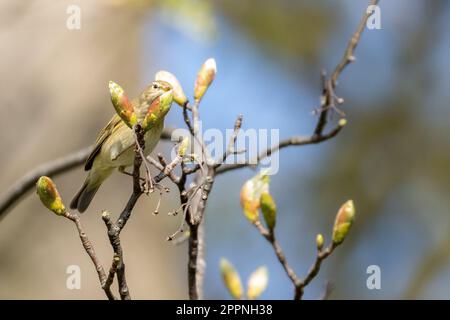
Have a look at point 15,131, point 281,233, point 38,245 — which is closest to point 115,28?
point 15,131

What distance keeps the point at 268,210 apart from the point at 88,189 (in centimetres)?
229

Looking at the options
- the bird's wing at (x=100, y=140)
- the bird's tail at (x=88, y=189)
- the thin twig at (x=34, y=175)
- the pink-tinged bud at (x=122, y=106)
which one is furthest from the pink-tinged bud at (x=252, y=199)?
the bird's tail at (x=88, y=189)

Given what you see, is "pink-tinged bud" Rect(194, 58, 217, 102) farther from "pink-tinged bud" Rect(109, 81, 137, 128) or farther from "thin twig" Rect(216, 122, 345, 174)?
"pink-tinged bud" Rect(109, 81, 137, 128)

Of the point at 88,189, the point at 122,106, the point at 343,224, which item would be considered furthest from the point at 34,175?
the point at 343,224

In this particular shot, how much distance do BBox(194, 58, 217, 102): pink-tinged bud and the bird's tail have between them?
1.82 meters

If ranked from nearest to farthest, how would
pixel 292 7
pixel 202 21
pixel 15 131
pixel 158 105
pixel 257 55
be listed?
pixel 158 105 < pixel 202 21 < pixel 15 131 < pixel 257 55 < pixel 292 7

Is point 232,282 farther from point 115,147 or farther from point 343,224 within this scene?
point 115,147

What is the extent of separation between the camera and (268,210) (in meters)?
2.06

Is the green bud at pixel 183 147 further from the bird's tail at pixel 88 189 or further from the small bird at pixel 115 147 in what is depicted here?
the bird's tail at pixel 88 189

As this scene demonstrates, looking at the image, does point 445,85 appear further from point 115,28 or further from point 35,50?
point 35,50

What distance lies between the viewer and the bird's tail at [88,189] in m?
4.08

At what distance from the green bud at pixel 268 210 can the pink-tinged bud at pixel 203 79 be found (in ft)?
1.39

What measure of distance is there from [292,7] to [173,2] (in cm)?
657

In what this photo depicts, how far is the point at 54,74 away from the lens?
5453 millimetres
